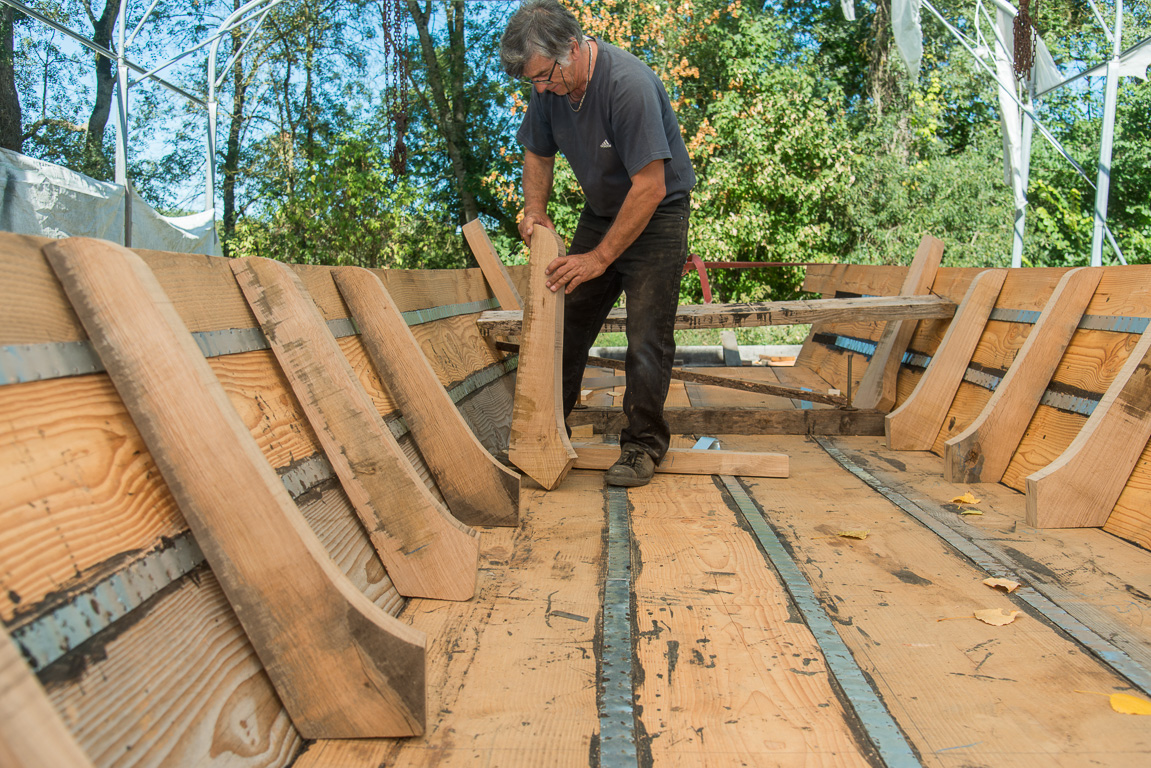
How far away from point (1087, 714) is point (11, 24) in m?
13.7

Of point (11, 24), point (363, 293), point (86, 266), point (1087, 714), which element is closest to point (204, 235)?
point (11, 24)

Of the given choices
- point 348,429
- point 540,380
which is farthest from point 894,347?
point 348,429

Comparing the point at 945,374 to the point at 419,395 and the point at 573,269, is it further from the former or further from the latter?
the point at 419,395

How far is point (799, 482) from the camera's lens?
11.9 ft

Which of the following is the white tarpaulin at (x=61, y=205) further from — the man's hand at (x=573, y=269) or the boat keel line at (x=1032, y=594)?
the boat keel line at (x=1032, y=594)

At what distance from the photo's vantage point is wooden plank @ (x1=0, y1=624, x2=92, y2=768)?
81 cm

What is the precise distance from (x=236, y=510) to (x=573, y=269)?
207cm

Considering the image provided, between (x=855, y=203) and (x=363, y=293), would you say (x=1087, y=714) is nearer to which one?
(x=363, y=293)

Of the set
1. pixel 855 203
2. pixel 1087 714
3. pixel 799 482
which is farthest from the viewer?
pixel 855 203

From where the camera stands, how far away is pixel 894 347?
5086mm

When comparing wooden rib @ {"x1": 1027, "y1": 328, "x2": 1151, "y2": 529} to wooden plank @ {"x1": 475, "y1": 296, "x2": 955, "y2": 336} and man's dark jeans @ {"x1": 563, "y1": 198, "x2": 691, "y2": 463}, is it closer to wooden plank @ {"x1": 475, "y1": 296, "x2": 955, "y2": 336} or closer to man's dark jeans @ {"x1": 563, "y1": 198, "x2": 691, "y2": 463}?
man's dark jeans @ {"x1": 563, "y1": 198, "x2": 691, "y2": 463}

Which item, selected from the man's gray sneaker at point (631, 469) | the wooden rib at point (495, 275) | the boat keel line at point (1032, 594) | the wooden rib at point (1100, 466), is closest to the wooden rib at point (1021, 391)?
the boat keel line at point (1032, 594)

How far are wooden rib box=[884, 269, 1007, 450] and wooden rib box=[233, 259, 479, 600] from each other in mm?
2914

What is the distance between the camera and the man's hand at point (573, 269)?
3.28 m
